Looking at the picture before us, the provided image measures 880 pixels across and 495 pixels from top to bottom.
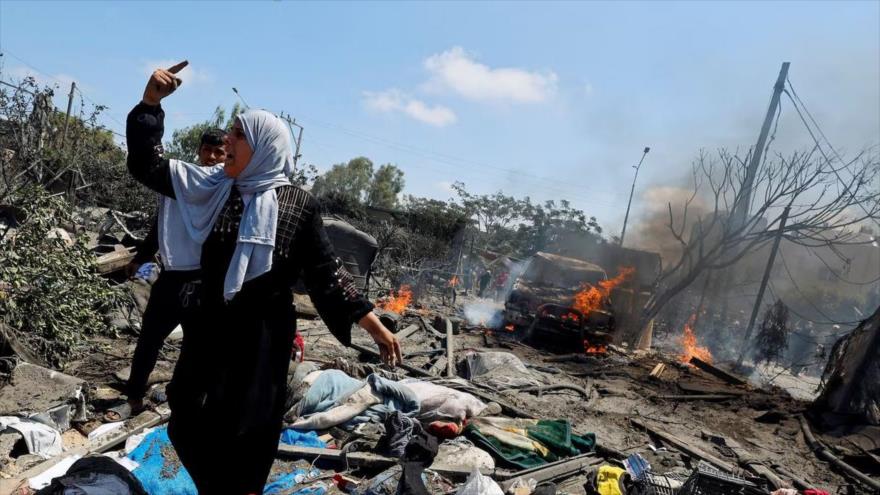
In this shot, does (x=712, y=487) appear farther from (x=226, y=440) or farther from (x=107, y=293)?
(x=107, y=293)

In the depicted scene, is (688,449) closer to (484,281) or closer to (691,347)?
(691,347)

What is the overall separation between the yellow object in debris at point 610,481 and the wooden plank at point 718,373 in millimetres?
8090

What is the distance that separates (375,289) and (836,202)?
1224cm

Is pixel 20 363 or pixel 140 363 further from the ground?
pixel 140 363

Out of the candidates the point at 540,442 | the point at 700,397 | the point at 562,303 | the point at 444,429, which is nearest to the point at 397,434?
the point at 444,429

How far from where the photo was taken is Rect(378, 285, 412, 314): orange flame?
515 inches

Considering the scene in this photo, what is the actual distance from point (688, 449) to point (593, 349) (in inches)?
249

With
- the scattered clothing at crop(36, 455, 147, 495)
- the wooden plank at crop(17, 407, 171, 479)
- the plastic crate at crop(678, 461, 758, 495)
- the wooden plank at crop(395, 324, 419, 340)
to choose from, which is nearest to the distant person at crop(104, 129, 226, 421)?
the wooden plank at crop(17, 407, 171, 479)

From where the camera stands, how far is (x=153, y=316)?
3494 mm

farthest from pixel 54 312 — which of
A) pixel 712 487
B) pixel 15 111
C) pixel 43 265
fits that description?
pixel 15 111

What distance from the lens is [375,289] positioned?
15.2 metres

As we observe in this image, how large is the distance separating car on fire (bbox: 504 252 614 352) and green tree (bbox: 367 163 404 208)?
49976 millimetres

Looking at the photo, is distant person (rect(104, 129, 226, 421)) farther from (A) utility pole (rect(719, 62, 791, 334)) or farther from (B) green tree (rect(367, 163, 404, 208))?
(B) green tree (rect(367, 163, 404, 208))

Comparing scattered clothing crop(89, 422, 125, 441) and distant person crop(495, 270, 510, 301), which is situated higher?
distant person crop(495, 270, 510, 301)
